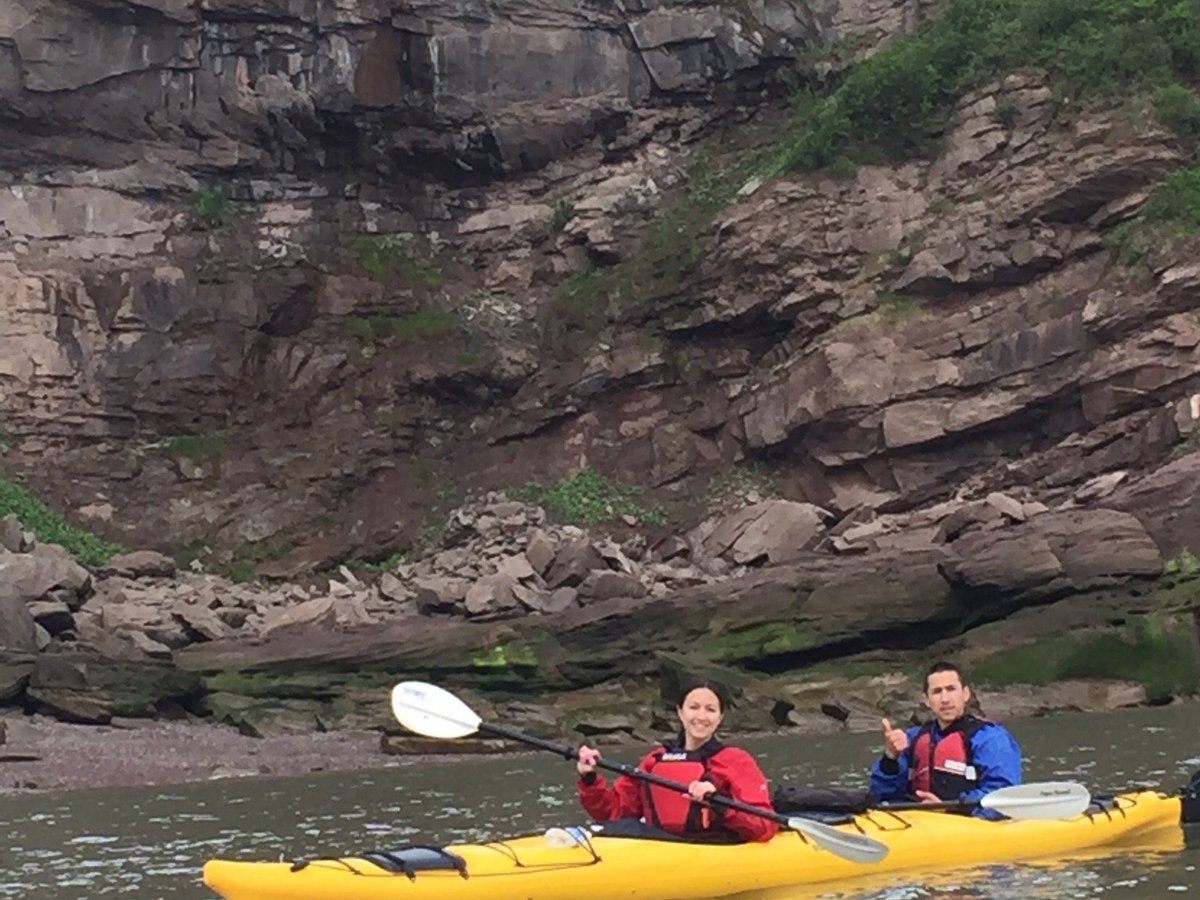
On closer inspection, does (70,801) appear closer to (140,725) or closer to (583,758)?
(140,725)

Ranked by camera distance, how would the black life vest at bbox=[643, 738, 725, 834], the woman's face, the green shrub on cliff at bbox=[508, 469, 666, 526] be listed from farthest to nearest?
the green shrub on cliff at bbox=[508, 469, 666, 526] → the black life vest at bbox=[643, 738, 725, 834] → the woman's face

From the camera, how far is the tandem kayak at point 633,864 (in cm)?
729

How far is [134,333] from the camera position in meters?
31.1

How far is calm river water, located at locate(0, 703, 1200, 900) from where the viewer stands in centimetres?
847

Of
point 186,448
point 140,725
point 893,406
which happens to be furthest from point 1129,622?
point 186,448

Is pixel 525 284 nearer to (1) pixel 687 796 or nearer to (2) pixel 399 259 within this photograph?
(2) pixel 399 259

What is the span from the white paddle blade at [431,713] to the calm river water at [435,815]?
1.58 metres

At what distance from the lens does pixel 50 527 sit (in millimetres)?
28141

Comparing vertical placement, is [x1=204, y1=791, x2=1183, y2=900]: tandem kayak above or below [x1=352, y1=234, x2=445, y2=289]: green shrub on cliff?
below

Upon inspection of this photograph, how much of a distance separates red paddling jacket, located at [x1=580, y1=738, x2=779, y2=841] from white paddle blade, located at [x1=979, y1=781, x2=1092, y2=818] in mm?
1328

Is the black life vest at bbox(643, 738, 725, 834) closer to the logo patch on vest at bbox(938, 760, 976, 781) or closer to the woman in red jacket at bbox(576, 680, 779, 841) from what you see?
the woman in red jacket at bbox(576, 680, 779, 841)

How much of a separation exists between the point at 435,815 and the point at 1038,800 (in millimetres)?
5529

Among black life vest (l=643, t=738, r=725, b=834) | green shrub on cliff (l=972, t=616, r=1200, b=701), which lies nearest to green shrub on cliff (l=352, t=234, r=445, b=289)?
green shrub on cliff (l=972, t=616, r=1200, b=701)

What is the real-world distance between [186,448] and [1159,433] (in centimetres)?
1721
